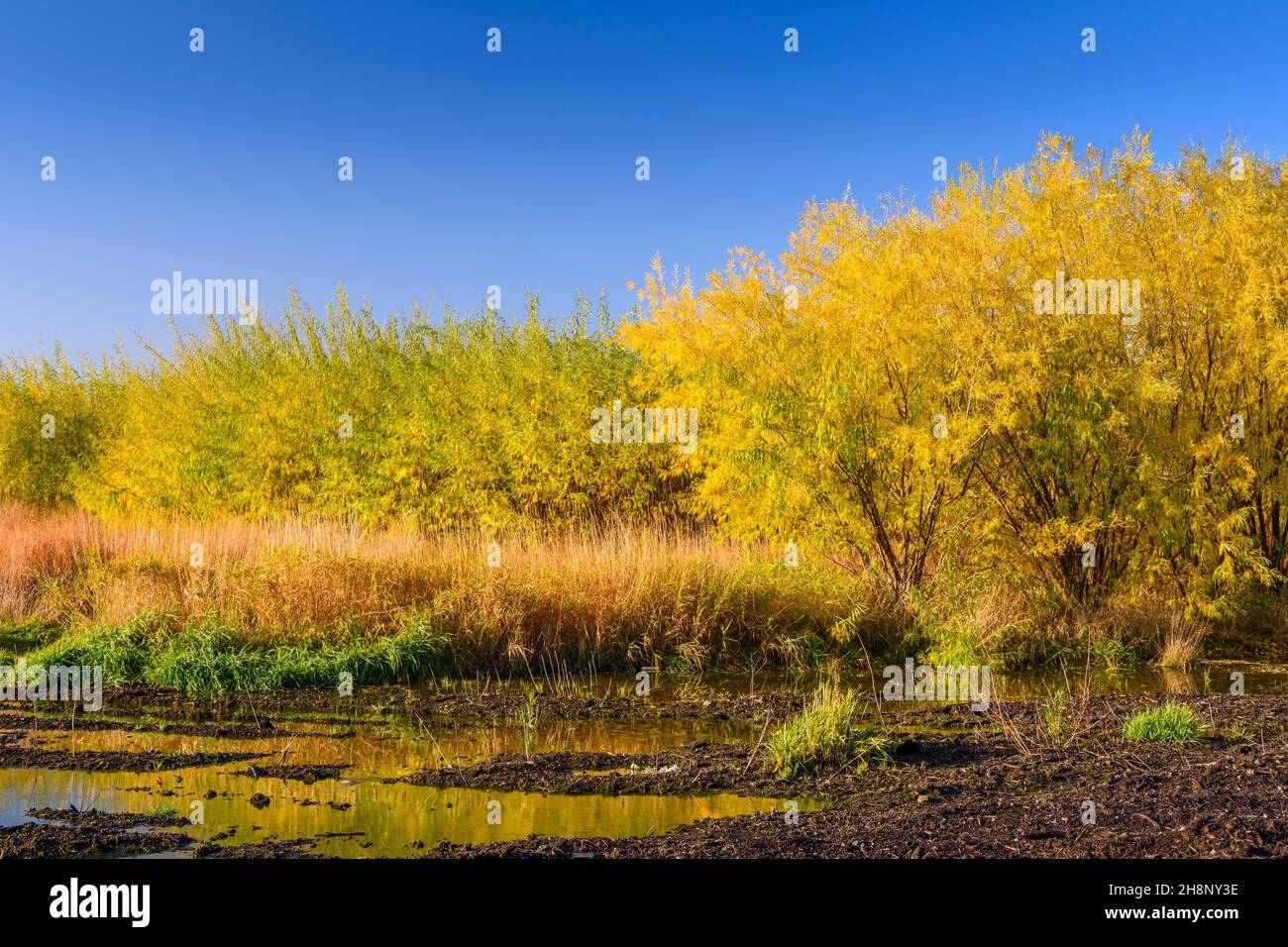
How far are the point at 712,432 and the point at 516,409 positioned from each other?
5.21 metres

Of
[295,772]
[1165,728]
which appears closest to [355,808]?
[295,772]

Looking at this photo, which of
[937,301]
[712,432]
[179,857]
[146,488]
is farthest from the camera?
[146,488]

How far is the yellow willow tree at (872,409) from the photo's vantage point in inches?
552

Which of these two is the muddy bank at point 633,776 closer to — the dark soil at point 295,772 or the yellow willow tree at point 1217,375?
the dark soil at point 295,772

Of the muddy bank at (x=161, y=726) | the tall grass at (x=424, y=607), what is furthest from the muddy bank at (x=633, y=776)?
the tall grass at (x=424, y=607)

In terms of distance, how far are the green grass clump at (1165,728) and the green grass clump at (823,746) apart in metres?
1.89

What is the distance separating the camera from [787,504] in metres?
14.1

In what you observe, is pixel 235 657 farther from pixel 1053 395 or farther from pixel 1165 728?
pixel 1053 395

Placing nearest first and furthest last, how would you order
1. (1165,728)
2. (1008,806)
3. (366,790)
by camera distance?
(1008,806) < (366,790) < (1165,728)

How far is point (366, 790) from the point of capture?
7621 millimetres

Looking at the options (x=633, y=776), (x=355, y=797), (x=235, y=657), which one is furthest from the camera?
(x=235, y=657)

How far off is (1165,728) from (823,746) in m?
2.62
